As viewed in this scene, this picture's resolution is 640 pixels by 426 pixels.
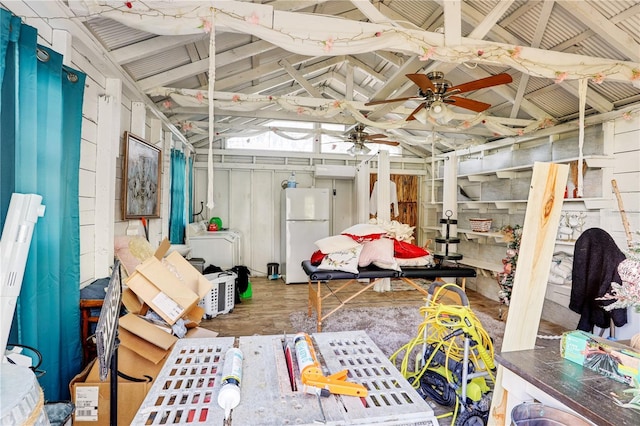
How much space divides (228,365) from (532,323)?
1.36 metres

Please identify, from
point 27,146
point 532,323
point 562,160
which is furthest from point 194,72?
point 562,160

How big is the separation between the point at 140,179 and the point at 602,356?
138 inches

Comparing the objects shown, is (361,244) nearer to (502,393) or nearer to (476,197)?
(502,393)

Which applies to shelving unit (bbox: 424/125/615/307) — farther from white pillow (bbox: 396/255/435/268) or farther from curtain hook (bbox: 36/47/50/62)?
curtain hook (bbox: 36/47/50/62)

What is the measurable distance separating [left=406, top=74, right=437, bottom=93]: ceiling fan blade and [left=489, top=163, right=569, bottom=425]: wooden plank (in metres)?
1.39

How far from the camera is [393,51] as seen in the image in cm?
251

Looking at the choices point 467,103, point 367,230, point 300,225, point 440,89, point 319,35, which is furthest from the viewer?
point 300,225

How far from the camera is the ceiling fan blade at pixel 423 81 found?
101 inches

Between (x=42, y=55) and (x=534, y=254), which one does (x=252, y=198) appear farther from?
(x=534, y=254)

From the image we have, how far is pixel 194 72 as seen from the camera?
10.7 ft

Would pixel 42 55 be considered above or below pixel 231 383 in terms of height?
above

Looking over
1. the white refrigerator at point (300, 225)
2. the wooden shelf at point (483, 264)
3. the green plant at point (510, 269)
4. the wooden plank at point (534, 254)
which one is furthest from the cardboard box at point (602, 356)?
the white refrigerator at point (300, 225)

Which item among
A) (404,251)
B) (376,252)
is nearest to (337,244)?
(376,252)

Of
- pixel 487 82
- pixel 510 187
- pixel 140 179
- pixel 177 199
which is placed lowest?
pixel 177 199
